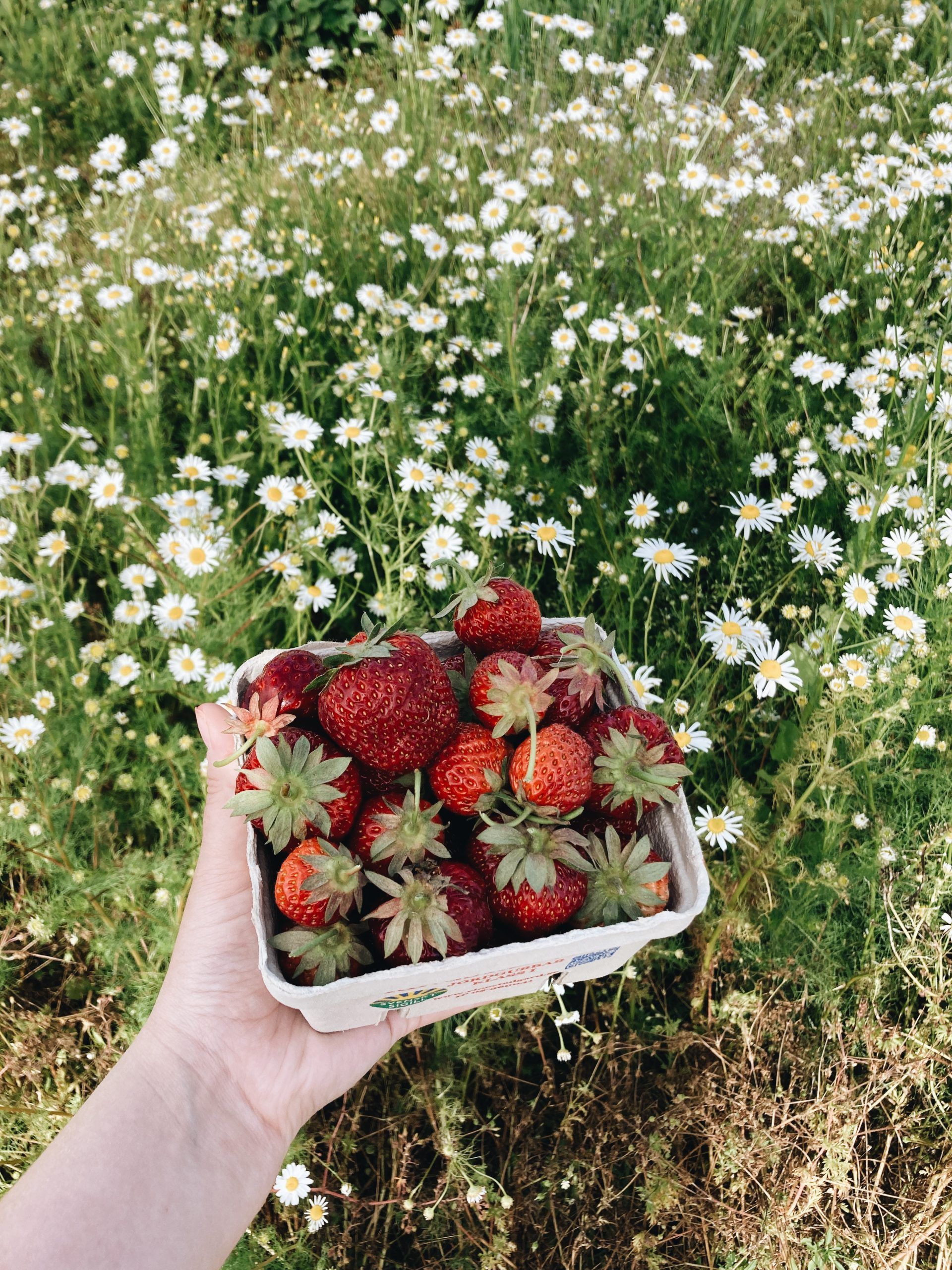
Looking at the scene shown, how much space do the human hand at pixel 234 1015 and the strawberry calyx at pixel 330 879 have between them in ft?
1.18

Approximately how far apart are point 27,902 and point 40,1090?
398 millimetres

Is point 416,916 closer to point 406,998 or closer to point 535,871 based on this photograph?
point 535,871

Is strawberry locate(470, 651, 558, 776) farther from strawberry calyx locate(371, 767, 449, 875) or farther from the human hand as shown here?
the human hand

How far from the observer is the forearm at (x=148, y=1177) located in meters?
1.19

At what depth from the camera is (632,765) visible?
3.96 ft

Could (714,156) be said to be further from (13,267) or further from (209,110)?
(13,267)

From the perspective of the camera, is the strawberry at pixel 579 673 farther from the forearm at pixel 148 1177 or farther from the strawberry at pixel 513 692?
the forearm at pixel 148 1177

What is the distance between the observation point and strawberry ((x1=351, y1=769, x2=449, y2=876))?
1117 millimetres

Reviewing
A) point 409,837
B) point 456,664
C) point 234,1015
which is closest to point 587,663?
point 456,664

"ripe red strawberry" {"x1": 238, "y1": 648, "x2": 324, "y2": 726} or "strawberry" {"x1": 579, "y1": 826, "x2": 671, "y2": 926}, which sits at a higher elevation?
"ripe red strawberry" {"x1": 238, "y1": 648, "x2": 324, "y2": 726}

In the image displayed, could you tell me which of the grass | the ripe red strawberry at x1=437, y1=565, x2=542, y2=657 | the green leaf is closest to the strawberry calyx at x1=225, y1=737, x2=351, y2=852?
the ripe red strawberry at x1=437, y1=565, x2=542, y2=657

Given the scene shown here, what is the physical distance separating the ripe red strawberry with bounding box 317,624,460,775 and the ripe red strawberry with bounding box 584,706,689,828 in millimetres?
219

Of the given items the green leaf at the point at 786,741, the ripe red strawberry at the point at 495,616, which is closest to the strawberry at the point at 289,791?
the ripe red strawberry at the point at 495,616

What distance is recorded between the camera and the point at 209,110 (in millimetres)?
3951
